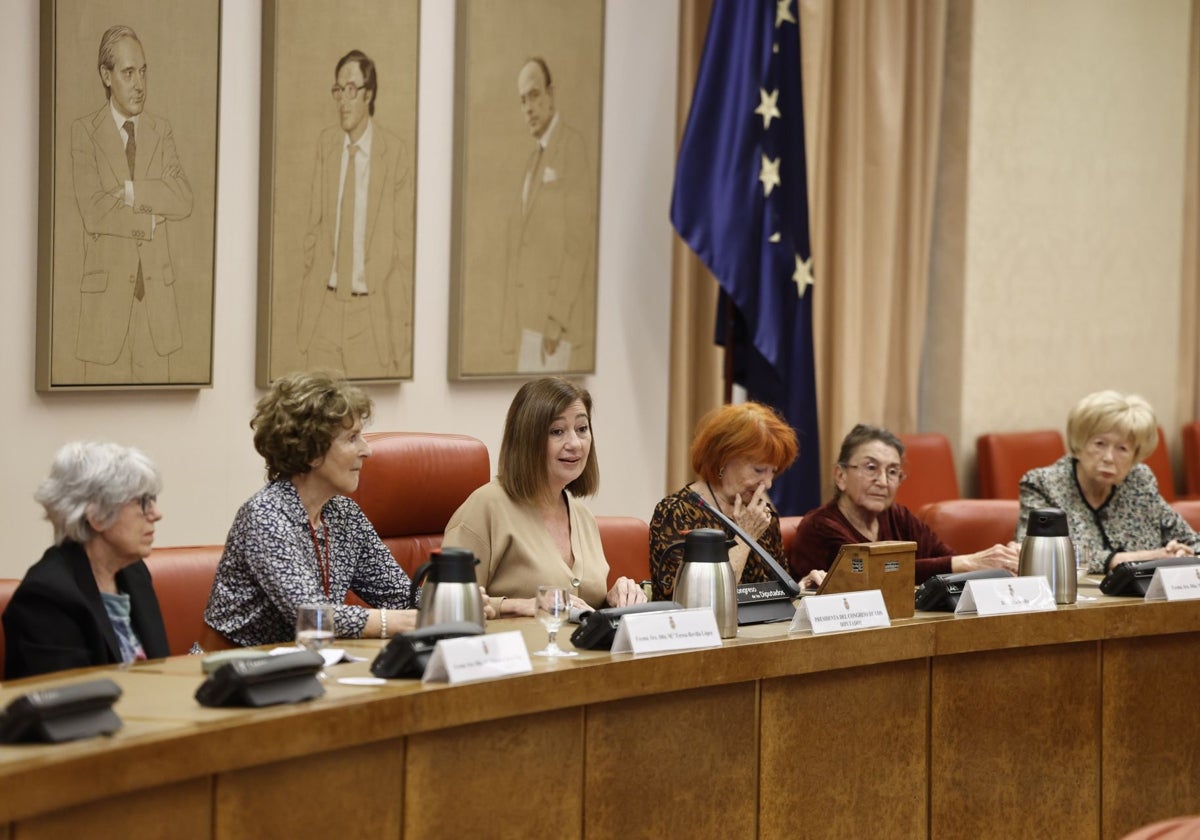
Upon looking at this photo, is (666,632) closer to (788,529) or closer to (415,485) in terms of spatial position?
(415,485)

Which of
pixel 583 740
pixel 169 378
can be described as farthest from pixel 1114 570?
pixel 169 378

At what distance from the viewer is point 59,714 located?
6.82 feet

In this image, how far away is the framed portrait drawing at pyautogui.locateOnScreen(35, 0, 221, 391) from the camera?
13.3 feet

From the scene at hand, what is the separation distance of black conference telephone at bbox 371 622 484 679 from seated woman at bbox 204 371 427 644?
0.43 meters

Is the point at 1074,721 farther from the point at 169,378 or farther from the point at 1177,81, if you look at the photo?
the point at 1177,81

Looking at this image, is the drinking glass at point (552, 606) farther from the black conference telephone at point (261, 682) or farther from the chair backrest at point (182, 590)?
the chair backrest at point (182, 590)

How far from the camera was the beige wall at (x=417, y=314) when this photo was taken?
4055 mm

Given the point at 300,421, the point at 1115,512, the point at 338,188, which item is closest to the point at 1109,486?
the point at 1115,512

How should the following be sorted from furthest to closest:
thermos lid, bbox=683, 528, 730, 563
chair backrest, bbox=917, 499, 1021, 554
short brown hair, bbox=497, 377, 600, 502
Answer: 1. chair backrest, bbox=917, 499, 1021, 554
2. short brown hair, bbox=497, 377, 600, 502
3. thermos lid, bbox=683, 528, 730, 563

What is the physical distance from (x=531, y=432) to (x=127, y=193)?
55.0 inches

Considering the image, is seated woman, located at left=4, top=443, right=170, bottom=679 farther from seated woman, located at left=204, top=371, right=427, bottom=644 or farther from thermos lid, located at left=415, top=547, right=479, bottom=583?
thermos lid, located at left=415, top=547, right=479, bottom=583

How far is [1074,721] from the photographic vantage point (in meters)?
3.59

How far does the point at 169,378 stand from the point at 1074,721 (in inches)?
99.0

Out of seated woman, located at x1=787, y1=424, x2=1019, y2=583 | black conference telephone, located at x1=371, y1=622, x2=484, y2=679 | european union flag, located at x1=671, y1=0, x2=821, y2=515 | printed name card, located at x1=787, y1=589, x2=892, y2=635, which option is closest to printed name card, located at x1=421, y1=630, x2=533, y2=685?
black conference telephone, located at x1=371, y1=622, x2=484, y2=679
